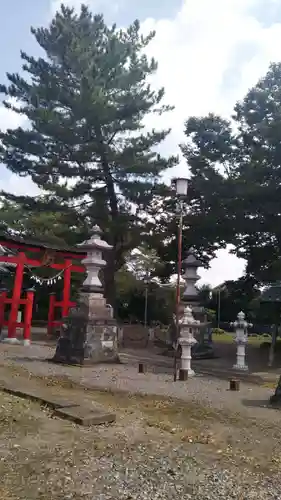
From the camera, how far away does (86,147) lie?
2191 centimetres

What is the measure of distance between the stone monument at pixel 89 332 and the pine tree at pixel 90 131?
8.00 meters

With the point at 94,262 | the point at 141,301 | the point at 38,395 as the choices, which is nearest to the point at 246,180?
the point at 94,262

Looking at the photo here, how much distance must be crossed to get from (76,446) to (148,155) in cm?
1892

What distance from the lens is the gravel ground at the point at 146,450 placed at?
422 centimetres

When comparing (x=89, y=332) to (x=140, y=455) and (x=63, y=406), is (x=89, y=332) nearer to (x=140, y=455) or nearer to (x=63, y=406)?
(x=63, y=406)

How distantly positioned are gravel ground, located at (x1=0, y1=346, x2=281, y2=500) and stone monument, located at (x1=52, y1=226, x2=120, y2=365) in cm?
404

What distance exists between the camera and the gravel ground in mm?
4223

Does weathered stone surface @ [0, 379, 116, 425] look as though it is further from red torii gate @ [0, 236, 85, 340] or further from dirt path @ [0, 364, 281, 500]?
red torii gate @ [0, 236, 85, 340]

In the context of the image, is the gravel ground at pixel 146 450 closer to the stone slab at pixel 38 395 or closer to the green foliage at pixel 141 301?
the stone slab at pixel 38 395

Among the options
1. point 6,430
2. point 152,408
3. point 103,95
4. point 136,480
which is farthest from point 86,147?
point 136,480

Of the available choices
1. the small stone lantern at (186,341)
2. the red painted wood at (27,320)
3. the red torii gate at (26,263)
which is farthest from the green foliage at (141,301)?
the small stone lantern at (186,341)

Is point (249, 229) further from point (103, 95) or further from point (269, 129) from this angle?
point (103, 95)

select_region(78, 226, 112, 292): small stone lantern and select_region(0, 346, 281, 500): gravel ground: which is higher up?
select_region(78, 226, 112, 292): small stone lantern

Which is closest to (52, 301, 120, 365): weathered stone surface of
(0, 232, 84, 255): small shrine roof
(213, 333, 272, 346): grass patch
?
(0, 232, 84, 255): small shrine roof
